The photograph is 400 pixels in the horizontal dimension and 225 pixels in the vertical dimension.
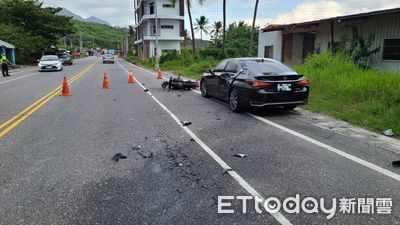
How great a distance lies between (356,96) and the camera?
1003 cm

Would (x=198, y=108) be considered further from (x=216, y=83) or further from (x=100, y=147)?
(x=100, y=147)

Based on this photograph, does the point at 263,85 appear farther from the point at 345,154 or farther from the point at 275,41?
the point at 275,41

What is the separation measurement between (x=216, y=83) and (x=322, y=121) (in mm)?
3967

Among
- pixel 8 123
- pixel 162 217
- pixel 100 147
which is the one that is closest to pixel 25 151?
pixel 100 147

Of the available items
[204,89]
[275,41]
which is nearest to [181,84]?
[204,89]

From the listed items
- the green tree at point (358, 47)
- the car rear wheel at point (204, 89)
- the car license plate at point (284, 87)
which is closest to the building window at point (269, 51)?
the green tree at point (358, 47)

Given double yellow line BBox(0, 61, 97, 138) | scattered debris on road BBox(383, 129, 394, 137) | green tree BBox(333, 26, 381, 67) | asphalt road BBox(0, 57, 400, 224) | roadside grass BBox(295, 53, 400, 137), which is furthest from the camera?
green tree BBox(333, 26, 381, 67)

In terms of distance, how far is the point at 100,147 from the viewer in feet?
20.6

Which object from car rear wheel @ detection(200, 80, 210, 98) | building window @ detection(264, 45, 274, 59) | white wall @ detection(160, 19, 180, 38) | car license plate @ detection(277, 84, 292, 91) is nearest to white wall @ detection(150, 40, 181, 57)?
white wall @ detection(160, 19, 180, 38)

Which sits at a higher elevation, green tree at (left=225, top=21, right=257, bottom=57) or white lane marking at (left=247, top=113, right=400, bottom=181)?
green tree at (left=225, top=21, right=257, bottom=57)

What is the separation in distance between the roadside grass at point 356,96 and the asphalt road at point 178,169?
121 centimetres

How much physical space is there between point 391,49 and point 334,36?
4412 mm

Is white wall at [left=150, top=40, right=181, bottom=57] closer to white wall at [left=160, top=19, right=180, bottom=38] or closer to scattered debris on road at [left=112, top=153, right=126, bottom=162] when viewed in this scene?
white wall at [left=160, top=19, right=180, bottom=38]

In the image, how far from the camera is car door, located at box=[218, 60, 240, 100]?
1007 cm
